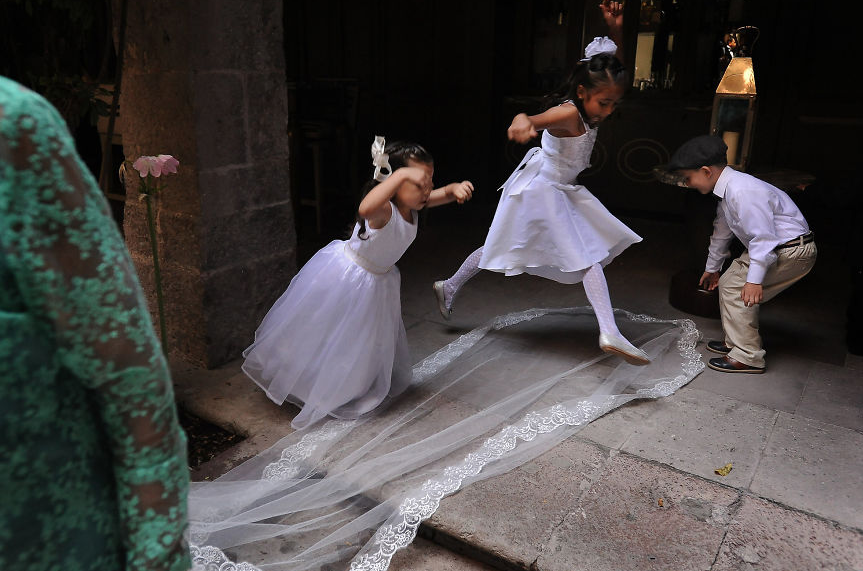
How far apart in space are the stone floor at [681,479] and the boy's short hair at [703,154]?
113 cm

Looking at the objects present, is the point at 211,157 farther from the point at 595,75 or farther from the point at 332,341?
the point at 595,75

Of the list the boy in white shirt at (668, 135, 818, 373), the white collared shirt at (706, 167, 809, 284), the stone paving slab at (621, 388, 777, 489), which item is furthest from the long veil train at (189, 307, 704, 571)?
the white collared shirt at (706, 167, 809, 284)

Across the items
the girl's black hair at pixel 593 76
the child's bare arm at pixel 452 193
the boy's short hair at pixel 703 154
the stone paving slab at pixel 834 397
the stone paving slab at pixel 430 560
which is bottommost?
the stone paving slab at pixel 430 560

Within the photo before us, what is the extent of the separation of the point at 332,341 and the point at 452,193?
2.91 ft

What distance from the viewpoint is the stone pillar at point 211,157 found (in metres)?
3.26

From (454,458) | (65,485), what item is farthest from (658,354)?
(65,485)

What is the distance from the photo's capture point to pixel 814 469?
2797mm

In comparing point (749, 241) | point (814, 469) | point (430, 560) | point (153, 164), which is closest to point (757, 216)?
point (749, 241)

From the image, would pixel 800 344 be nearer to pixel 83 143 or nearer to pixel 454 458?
pixel 454 458

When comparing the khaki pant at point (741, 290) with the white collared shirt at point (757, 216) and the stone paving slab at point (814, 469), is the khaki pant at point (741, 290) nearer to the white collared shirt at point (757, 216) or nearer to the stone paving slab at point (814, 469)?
A: the white collared shirt at point (757, 216)

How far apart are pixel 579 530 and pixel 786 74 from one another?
5456 mm

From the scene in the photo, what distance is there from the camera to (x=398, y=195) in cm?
306

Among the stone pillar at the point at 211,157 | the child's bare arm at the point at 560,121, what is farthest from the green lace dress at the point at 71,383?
the stone pillar at the point at 211,157

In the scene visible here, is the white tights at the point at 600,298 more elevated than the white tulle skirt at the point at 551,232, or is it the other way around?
the white tulle skirt at the point at 551,232
